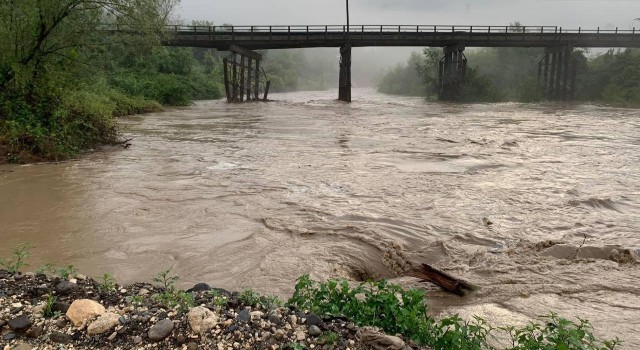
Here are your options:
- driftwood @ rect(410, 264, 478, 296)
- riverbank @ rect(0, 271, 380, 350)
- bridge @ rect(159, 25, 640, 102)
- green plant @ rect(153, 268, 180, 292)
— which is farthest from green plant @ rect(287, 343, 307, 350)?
bridge @ rect(159, 25, 640, 102)

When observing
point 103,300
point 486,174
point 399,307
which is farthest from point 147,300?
point 486,174

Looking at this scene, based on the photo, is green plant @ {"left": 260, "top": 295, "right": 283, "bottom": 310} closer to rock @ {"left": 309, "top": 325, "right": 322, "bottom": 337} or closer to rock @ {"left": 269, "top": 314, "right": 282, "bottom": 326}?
rock @ {"left": 269, "top": 314, "right": 282, "bottom": 326}

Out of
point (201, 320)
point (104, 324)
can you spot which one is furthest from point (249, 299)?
point (104, 324)

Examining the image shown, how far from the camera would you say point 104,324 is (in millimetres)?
2947

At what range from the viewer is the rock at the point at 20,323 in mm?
2910

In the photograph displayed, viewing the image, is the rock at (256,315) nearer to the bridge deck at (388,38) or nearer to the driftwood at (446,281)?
the driftwood at (446,281)

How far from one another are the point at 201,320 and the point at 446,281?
2464mm

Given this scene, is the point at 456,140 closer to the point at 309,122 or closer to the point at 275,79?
the point at 309,122

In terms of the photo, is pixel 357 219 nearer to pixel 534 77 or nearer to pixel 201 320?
pixel 201 320

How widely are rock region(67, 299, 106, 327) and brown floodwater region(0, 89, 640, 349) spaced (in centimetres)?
162

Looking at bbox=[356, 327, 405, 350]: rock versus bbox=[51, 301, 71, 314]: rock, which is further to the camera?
bbox=[51, 301, 71, 314]: rock

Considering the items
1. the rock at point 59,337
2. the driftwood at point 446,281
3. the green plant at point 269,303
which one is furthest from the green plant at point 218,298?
the driftwood at point 446,281

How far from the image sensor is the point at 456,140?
15344mm

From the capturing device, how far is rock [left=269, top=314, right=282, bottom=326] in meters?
3.05
